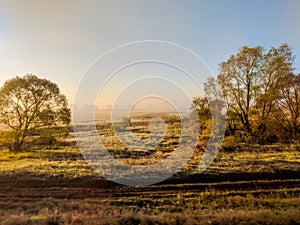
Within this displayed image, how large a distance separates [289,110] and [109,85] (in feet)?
71.6

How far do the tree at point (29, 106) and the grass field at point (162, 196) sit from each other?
9741 millimetres

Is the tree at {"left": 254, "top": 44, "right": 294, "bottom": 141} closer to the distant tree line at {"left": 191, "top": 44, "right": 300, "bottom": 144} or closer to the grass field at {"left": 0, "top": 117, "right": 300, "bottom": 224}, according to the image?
the distant tree line at {"left": 191, "top": 44, "right": 300, "bottom": 144}

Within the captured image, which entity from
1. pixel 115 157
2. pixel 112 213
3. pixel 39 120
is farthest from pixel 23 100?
pixel 112 213

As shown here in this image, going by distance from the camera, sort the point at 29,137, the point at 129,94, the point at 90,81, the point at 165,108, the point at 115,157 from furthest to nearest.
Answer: the point at 29,137
the point at 115,157
the point at 165,108
the point at 129,94
the point at 90,81

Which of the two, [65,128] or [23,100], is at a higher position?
[23,100]

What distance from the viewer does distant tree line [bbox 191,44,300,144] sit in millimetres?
25750

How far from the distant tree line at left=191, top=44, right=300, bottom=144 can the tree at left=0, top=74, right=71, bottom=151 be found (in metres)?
13.2

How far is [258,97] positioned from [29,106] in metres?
22.2

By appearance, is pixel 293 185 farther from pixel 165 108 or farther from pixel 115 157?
pixel 115 157

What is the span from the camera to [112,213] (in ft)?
27.5

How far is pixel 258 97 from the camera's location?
87.8ft

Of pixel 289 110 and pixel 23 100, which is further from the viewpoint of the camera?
pixel 289 110

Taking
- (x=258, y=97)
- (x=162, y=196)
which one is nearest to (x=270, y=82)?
(x=258, y=97)

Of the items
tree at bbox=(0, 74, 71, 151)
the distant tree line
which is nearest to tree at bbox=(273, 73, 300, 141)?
the distant tree line
